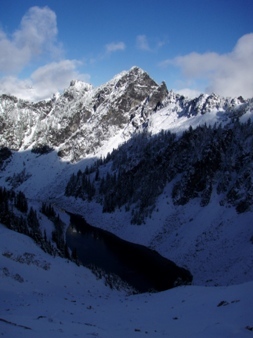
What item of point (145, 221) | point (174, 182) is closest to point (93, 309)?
point (145, 221)

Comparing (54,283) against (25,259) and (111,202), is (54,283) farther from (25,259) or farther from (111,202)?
(111,202)

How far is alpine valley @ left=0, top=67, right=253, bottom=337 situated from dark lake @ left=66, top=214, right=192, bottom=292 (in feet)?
7.61

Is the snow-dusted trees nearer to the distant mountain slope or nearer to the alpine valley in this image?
the distant mountain slope

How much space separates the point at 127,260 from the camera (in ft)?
222

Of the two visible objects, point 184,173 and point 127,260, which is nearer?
point 127,260

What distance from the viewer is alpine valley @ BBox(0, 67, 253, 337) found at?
19234 millimetres

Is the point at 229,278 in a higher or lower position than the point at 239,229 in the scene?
lower

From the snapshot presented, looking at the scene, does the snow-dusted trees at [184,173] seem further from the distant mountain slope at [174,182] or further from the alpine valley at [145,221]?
the alpine valley at [145,221]

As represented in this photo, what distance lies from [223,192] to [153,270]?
26.4m

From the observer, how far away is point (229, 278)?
48656mm

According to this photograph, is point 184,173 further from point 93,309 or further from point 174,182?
point 93,309

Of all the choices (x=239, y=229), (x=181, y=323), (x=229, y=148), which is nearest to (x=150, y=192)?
(x=229, y=148)

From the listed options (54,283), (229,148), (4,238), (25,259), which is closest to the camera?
(54,283)

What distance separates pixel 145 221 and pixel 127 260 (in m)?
16.6
